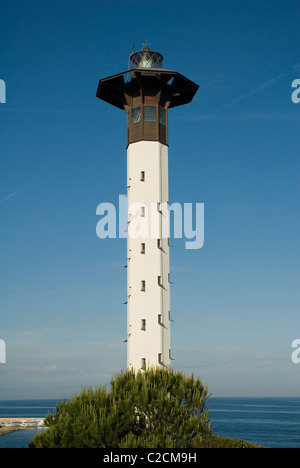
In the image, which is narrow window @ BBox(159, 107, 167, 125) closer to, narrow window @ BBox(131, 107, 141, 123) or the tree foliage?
narrow window @ BBox(131, 107, 141, 123)

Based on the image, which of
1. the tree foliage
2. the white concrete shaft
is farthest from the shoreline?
the tree foliage

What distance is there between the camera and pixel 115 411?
30.7 m

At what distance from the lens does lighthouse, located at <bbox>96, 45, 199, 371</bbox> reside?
143ft

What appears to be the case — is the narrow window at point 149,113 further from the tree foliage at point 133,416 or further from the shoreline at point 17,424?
the shoreline at point 17,424

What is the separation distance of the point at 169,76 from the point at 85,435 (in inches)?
1319

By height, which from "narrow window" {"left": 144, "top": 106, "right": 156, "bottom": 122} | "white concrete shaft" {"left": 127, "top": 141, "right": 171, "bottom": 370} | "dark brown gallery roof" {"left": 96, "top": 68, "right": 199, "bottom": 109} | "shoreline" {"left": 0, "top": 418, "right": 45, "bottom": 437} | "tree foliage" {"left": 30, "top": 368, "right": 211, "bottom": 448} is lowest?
"shoreline" {"left": 0, "top": 418, "right": 45, "bottom": 437}

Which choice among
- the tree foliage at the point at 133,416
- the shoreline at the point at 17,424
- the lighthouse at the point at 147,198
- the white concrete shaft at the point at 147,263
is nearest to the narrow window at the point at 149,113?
the lighthouse at the point at 147,198

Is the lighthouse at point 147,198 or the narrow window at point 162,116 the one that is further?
the narrow window at point 162,116

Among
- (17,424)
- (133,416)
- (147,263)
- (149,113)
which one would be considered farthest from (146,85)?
(17,424)

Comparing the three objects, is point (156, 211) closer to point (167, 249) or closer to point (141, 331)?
point (167, 249)

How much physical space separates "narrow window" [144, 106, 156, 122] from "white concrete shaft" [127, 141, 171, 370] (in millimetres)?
2399

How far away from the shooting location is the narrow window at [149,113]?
48.6 m

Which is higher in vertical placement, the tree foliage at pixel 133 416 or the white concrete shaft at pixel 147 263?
the white concrete shaft at pixel 147 263
